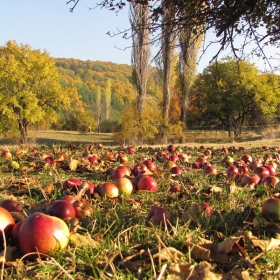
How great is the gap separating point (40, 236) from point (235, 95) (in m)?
37.8

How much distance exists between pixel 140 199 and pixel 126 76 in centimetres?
11909

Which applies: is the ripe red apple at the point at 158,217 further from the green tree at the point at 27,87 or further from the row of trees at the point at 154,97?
the green tree at the point at 27,87

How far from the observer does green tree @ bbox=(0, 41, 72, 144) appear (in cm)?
2958

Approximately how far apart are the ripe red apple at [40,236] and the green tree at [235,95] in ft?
118

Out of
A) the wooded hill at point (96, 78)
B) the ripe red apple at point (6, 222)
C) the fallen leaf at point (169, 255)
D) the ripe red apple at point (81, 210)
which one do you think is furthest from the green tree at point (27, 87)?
the wooded hill at point (96, 78)

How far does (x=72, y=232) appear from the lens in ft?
5.22

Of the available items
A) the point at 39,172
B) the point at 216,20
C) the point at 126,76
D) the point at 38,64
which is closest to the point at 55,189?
the point at 39,172

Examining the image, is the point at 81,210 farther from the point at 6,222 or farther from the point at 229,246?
the point at 229,246

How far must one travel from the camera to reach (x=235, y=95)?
3684 cm

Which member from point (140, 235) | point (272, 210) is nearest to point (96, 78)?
point (272, 210)

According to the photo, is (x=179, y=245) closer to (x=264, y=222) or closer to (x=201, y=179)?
(x=264, y=222)

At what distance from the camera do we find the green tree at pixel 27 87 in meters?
29.6

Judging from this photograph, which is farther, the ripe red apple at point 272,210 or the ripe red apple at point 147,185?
the ripe red apple at point 147,185

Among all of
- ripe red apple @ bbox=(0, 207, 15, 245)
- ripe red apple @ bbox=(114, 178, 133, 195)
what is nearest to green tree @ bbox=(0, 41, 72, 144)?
ripe red apple @ bbox=(114, 178, 133, 195)
